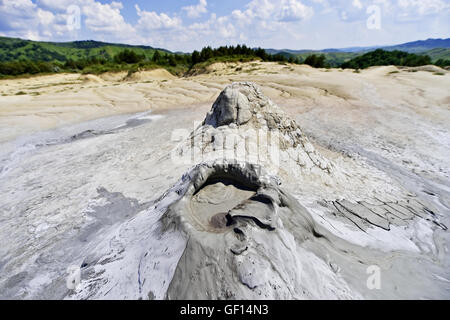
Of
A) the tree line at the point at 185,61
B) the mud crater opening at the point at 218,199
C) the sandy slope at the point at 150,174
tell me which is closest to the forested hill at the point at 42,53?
the tree line at the point at 185,61

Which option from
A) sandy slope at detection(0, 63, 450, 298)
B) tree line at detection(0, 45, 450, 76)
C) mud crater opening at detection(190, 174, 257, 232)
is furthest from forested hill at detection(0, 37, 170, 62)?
mud crater opening at detection(190, 174, 257, 232)

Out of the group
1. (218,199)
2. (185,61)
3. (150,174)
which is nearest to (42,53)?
(185,61)

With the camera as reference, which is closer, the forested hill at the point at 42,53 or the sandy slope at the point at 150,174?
the sandy slope at the point at 150,174

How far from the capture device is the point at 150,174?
277 inches

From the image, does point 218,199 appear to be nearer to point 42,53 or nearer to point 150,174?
point 150,174

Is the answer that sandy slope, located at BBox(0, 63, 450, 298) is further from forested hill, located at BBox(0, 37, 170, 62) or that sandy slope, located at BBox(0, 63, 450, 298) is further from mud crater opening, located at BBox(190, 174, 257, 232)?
forested hill, located at BBox(0, 37, 170, 62)

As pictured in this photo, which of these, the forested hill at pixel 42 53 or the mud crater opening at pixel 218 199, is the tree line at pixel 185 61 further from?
the forested hill at pixel 42 53

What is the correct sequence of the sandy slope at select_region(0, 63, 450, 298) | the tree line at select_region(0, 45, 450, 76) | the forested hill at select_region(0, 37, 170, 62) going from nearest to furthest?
the sandy slope at select_region(0, 63, 450, 298) < the tree line at select_region(0, 45, 450, 76) < the forested hill at select_region(0, 37, 170, 62)

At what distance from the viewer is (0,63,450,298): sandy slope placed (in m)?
3.73

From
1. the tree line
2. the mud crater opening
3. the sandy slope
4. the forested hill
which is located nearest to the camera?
the mud crater opening

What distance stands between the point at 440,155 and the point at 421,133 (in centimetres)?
246

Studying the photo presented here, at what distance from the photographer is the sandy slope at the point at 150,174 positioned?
12.3 ft
